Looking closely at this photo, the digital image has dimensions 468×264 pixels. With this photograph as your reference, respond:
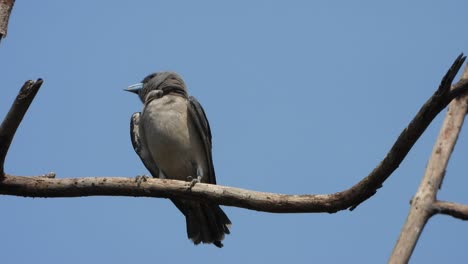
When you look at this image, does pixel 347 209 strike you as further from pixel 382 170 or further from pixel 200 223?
pixel 200 223

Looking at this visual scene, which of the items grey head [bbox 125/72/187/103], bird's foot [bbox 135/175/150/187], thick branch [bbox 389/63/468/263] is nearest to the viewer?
thick branch [bbox 389/63/468/263]

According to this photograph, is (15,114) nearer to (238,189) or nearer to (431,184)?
(238,189)

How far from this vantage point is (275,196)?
243 inches

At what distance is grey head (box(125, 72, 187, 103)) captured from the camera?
370 inches

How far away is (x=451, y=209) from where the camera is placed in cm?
482

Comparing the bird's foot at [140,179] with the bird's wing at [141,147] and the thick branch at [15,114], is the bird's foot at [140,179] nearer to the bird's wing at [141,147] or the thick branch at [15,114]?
the thick branch at [15,114]

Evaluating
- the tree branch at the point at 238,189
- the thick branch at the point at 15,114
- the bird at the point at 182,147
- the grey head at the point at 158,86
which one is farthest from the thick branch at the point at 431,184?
the grey head at the point at 158,86

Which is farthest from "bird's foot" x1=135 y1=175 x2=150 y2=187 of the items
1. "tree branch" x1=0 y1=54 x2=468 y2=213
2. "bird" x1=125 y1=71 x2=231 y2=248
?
"bird" x1=125 y1=71 x2=231 y2=248

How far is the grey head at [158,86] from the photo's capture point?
9398 mm

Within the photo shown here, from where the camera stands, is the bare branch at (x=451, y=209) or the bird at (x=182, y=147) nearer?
the bare branch at (x=451, y=209)

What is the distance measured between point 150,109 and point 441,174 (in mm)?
4930

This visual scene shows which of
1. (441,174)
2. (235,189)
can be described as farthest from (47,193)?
(441,174)

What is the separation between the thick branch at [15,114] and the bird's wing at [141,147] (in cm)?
304

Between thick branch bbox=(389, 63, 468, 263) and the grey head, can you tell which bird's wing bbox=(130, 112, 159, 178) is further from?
thick branch bbox=(389, 63, 468, 263)
